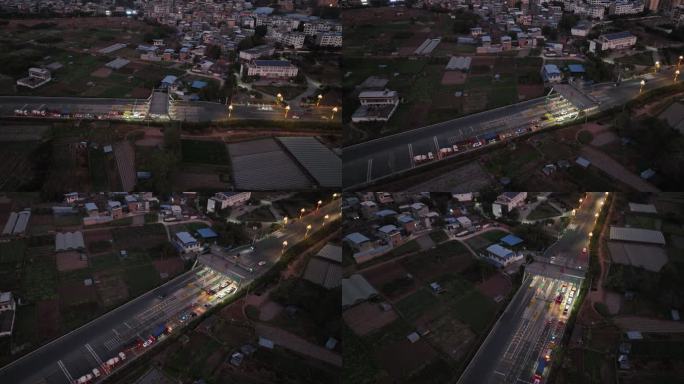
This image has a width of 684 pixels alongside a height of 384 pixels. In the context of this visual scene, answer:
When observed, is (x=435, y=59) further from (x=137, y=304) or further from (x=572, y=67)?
(x=137, y=304)

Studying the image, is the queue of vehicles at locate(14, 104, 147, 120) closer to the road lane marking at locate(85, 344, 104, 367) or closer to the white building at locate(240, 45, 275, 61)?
the white building at locate(240, 45, 275, 61)

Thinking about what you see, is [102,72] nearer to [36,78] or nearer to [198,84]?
[36,78]

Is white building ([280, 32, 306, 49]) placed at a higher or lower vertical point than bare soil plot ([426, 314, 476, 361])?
higher

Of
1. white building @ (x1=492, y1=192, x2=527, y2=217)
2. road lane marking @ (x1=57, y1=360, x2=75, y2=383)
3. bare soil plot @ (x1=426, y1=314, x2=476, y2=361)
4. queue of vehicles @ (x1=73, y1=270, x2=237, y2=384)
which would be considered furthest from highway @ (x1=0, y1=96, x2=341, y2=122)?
road lane marking @ (x1=57, y1=360, x2=75, y2=383)

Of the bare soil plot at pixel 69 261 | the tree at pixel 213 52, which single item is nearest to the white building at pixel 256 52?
the tree at pixel 213 52

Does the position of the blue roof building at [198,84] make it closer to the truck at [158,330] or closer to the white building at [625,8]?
the truck at [158,330]

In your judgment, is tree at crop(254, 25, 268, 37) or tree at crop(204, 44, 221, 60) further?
tree at crop(254, 25, 268, 37)

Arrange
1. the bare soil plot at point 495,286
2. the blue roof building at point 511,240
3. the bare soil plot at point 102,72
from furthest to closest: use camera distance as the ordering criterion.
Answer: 1. the bare soil plot at point 102,72
2. the blue roof building at point 511,240
3. the bare soil plot at point 495,286
